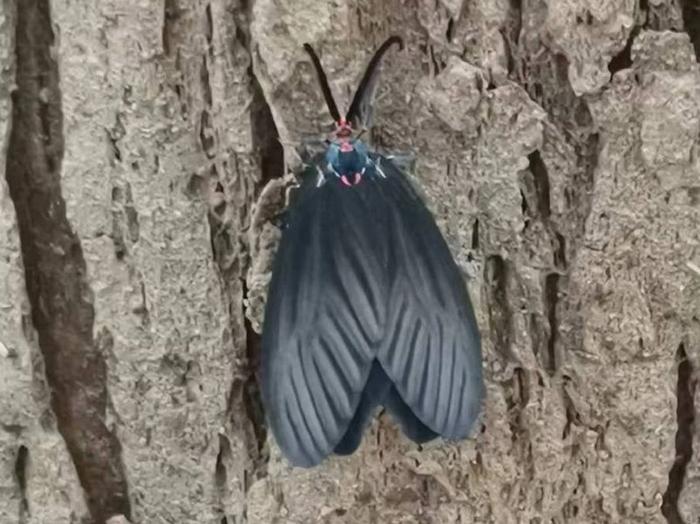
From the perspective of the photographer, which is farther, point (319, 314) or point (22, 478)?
point (22, 478)

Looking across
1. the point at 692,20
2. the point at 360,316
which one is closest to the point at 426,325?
the point at 360,316

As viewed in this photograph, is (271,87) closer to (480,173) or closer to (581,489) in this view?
(480,173)

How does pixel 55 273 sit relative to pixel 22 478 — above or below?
above

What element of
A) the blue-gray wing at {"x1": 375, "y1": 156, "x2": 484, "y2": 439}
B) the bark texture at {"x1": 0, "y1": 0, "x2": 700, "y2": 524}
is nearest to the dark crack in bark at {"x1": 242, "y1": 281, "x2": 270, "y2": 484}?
the bark texture at {"x1": 0, "y1": 0, "x2": 700, "y2": 524}

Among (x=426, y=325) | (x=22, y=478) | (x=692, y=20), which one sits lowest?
(x=22, y=478)

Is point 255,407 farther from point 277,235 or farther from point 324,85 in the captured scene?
point 324,85

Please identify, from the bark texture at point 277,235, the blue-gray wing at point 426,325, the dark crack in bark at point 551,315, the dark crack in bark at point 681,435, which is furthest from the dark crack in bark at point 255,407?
the dark crack in bark at point 681,435

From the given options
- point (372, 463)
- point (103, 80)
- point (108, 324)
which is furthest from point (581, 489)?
point (103, 80)
